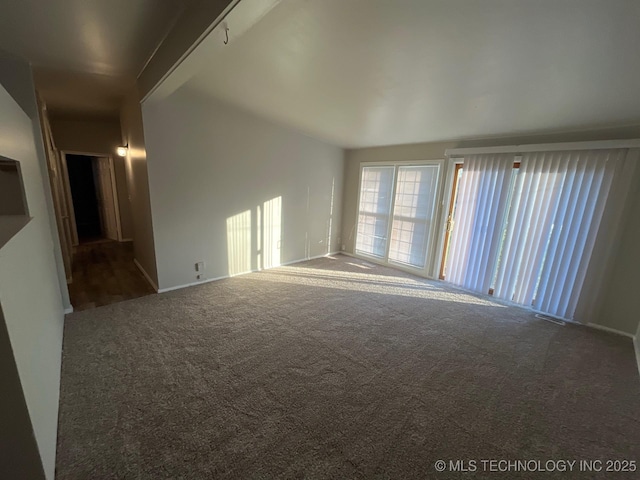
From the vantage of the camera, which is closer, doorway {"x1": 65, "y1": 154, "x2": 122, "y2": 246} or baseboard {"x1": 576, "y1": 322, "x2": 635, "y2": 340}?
baseboard {"x1": 576, "y1": 322, "x2": 635, "y2": 340}

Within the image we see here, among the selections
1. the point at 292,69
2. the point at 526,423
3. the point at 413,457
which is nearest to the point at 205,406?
the point at 413,457

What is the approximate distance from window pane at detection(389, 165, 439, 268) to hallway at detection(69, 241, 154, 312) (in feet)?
13.1

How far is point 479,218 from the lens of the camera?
367cm

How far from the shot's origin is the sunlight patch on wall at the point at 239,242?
13.2 feet

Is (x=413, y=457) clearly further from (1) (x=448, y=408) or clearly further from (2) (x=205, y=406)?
(2) (x=205, y=406)

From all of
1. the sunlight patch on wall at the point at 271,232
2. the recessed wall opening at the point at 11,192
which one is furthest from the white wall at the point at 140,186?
the sunlight patch on wall at the point at 271,232

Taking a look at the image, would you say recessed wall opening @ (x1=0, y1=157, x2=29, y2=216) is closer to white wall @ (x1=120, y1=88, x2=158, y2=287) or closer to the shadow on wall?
white wall @ (x1=120, y1=88, x2=158, y2=287)

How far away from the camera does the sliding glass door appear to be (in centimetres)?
435

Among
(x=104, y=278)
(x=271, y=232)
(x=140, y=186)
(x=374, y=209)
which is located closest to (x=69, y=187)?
(x=104, y=278)

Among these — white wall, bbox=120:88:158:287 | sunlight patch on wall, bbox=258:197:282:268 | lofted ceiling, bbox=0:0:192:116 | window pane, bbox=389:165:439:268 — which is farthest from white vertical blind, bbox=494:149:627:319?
white wall, bbox=120:88:158:287

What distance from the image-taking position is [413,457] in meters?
1.48

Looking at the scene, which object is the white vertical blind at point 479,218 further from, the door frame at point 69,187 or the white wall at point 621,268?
the door frame at point 69,187

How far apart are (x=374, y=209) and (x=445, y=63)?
3225 mm

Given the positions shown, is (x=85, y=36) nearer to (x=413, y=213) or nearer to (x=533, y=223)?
(x=413, y=213)
